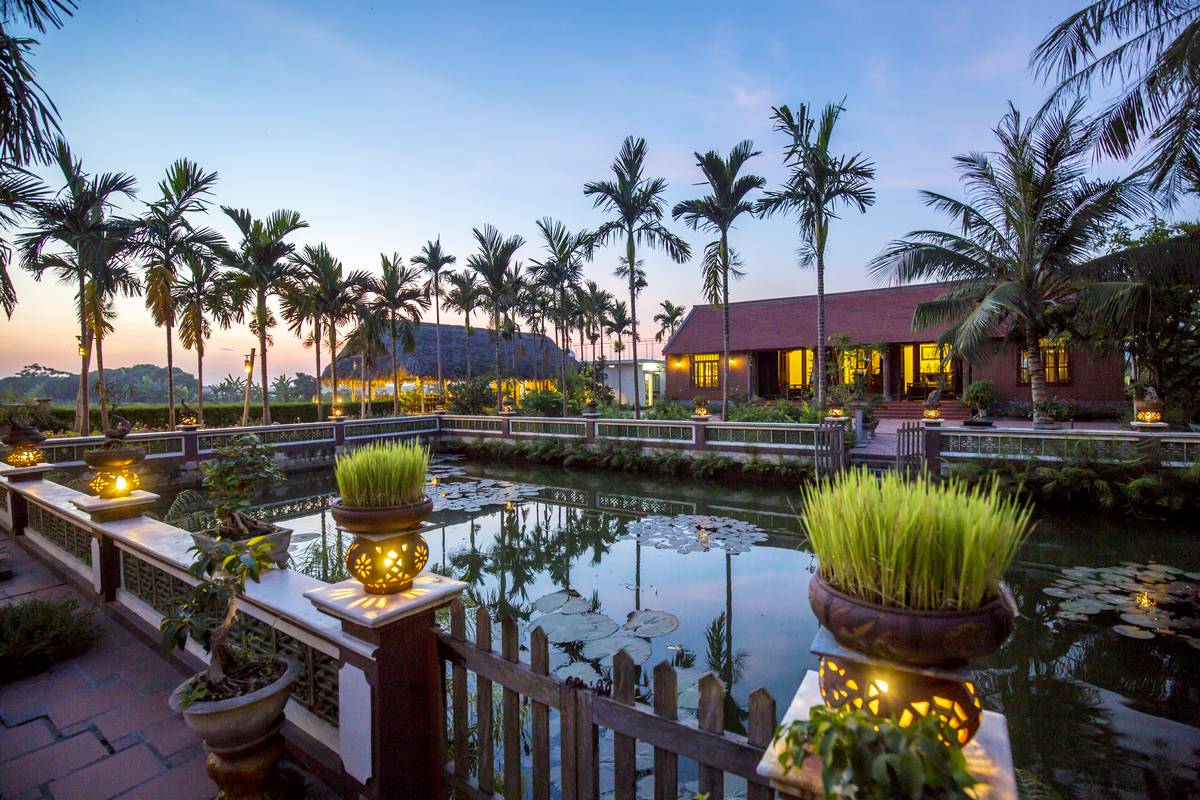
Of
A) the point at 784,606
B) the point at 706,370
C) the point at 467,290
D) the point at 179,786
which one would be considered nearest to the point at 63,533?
the point at 179,786

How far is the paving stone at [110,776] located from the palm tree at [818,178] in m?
12.9

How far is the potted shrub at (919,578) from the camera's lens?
107 cm

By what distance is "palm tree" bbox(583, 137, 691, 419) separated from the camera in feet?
48.8

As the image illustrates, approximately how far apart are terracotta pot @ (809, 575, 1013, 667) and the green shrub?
15.4ft

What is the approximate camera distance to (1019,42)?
370 inches

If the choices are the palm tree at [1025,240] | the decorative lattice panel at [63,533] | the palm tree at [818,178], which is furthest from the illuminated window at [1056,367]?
the decorative lattice panel at [63,533]

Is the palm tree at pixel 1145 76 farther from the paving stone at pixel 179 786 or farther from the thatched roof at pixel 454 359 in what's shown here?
the thatched roof at pixel 454 359

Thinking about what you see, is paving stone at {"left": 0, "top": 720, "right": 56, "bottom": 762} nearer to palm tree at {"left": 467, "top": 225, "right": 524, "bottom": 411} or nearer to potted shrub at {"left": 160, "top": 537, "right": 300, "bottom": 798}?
potted shrub at {"left": 160, "top": 537, "right": 300, "bottom": 798}

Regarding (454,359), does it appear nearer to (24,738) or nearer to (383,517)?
(24,738)

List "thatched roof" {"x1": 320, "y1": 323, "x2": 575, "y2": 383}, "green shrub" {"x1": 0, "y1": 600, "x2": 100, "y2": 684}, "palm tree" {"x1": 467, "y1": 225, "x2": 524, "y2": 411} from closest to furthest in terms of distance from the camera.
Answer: "green shrub" {"x1": 0, "y1": 600, "x2": 100, "y2": 684} < "palm tree" {"x1": 467, "y1": 225, "x2": 524, "y2": 411} < "thatched roof" {"x1": 320, "y1": 323, "x2": 575, "y2": 383}

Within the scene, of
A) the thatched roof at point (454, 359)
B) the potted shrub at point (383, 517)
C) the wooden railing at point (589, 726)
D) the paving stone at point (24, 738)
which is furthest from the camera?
the thatched roof at point (454, 359)

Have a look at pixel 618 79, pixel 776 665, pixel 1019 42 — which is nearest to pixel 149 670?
pixel 776 665

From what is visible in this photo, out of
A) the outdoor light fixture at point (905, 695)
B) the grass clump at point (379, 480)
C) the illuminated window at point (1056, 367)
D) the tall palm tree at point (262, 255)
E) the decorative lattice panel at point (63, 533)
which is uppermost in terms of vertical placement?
the tall palm tree at point (262, 255)

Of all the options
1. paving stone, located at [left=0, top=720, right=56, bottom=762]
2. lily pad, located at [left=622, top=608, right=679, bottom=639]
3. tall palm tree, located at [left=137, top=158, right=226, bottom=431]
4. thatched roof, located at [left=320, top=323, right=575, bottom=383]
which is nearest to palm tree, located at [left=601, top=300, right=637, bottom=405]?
thatched roof, located at [left=320, top=323, right=575, bottom=383]
